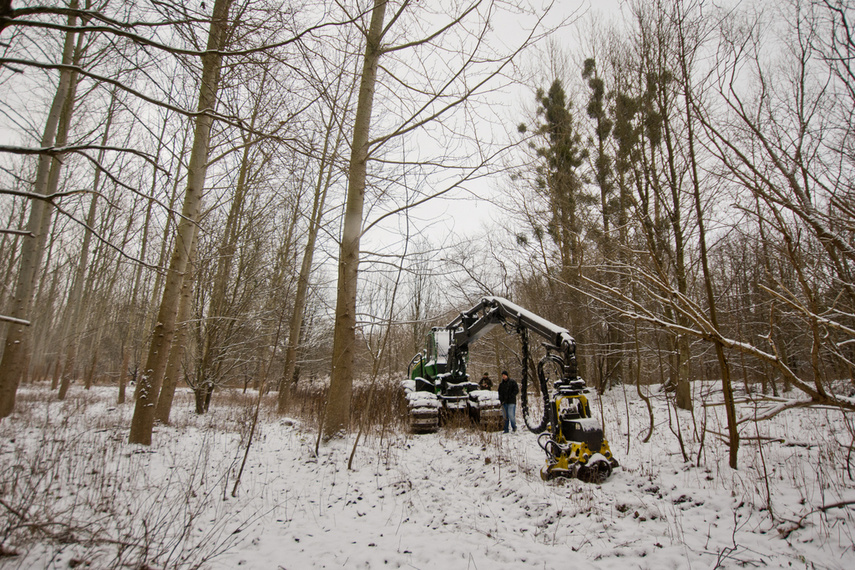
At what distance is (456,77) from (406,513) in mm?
5920

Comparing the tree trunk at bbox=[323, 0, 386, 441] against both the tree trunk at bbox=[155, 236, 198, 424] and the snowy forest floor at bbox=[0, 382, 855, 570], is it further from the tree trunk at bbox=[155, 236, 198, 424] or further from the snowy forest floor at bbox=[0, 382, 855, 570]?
the tree trunk at bbox=[155, 236, 198, 424]

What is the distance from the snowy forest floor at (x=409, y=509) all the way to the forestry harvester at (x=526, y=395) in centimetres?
40

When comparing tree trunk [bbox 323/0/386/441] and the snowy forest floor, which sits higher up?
tree trunk [bbox 323/0/386/441]

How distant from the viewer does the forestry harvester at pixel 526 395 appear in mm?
5156

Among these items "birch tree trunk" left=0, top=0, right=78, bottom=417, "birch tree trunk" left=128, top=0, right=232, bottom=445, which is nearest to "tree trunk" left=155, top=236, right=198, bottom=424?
"birch tree trunk" left=128, top=0, right=232, bottom=445

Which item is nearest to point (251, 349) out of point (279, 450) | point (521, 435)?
point (279, 450)

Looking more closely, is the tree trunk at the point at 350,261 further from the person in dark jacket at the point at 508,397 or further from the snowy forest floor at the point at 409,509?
the person in dark jacket at the point at 508,397

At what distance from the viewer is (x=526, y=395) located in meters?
6.80

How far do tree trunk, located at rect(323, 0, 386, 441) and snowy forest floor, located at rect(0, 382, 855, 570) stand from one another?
727 millimetres

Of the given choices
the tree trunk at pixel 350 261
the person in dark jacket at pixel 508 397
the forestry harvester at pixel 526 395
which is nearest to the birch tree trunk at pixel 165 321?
the tree trunk at pixel 350 261

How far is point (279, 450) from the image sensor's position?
6.59 m

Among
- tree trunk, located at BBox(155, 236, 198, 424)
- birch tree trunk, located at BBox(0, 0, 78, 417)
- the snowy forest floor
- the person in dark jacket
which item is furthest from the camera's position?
the person in dark jacket

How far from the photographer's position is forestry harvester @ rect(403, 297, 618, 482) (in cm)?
516

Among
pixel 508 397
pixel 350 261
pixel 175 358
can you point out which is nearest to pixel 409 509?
pixel 350 261
